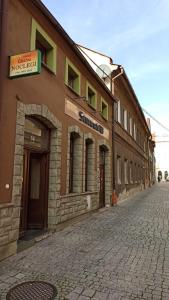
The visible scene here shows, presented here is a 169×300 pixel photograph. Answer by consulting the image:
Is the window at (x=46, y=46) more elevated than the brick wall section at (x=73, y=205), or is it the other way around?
the window at (x=46, y=46)

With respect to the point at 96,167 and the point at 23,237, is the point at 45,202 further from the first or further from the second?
the point at 96,167

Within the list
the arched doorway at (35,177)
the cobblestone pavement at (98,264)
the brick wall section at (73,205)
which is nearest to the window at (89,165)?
the brick wall section at (73,205)

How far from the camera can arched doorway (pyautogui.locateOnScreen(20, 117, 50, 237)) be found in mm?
7797

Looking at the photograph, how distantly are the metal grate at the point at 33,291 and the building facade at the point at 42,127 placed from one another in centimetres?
142

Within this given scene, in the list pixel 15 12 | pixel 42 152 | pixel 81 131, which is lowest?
pixel 42 152

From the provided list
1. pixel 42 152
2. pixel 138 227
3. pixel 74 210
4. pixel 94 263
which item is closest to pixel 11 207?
pixel 94 263

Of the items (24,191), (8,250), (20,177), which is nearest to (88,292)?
(8,250)

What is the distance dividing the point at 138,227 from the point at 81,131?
4.00m

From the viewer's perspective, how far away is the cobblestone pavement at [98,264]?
4.53 metres

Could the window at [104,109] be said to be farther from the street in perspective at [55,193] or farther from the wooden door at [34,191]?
the wooden door at [34,191]

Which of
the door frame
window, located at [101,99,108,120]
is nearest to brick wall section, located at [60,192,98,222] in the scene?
the door frame

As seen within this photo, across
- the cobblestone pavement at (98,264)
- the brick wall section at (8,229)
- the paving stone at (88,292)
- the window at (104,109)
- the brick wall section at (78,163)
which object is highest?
the window at (104,109)

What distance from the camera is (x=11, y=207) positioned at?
20.2 feet

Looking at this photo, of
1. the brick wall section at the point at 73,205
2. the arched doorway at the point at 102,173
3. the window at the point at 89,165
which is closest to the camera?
the brick wall section at the point at 73,205
